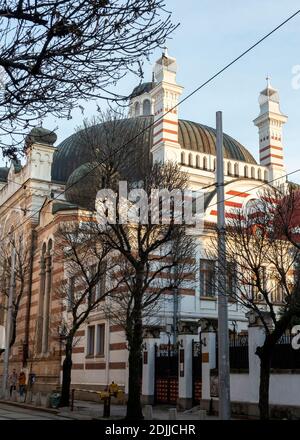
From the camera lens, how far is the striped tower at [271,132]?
43.0m

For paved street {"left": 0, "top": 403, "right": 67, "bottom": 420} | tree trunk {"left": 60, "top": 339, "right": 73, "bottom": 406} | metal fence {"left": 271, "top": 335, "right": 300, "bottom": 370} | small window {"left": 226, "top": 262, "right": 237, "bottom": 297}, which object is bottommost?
paved street {"left": 0, "top": 403, "right": 67, "bottom": 420}

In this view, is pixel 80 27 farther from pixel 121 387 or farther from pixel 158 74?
pixel 158 74

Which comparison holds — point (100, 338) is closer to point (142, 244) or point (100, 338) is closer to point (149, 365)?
point (149, 365)

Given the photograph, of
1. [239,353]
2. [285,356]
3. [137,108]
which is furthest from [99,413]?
[137,108]

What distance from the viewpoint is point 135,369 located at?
1919 cm

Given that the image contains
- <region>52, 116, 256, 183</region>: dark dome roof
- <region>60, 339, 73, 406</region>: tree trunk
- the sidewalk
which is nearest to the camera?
the sidewalk

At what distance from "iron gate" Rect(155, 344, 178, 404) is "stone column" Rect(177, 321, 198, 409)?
1.05 m

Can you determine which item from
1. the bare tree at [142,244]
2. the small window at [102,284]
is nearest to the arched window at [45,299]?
the small window at [102,284]

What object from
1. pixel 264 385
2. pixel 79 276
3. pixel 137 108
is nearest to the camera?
pixel 264 385

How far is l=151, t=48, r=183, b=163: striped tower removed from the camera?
36.8 meters

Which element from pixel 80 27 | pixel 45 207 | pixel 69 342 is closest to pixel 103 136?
pixel 69 342

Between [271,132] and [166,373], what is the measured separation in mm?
23819

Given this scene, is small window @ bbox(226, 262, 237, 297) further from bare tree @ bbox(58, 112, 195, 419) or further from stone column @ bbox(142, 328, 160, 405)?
Result: stone column @ bbox(142, 328, 160, 405)

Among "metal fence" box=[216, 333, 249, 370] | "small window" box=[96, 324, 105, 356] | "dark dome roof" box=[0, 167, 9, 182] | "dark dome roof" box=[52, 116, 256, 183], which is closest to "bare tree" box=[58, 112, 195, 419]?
"metal fence" box=[216, 333, 249, 370]
